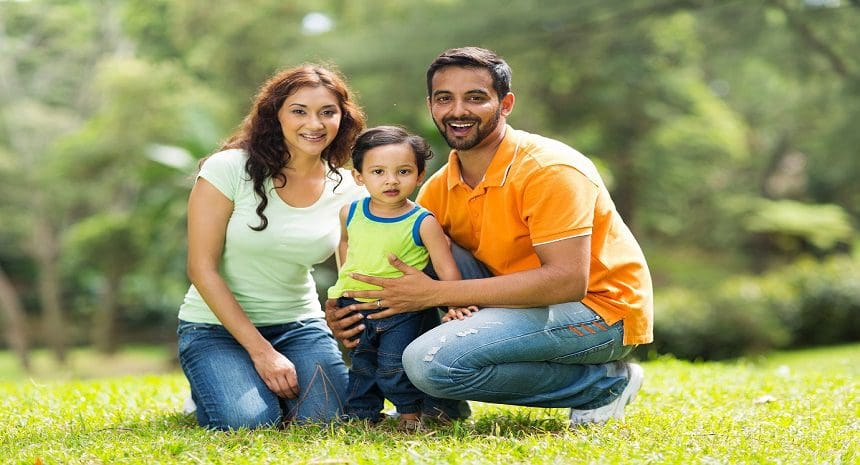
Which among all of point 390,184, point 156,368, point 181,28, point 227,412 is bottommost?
point 156,368

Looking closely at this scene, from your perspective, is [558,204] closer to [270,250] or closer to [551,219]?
[551,219]

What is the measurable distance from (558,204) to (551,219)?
53 mm

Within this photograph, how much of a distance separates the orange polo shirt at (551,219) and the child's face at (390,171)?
0.65ft

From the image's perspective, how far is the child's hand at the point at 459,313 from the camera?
120 inches

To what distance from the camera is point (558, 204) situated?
2.92 meters

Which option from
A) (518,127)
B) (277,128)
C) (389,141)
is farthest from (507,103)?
(518,127)

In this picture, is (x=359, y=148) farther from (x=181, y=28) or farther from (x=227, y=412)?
(x=181, y=28)

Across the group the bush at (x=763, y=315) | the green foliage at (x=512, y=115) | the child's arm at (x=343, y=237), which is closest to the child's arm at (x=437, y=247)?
the child's arm at (x=343, y=237)

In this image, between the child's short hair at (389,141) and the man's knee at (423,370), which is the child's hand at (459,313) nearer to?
the man's knee at (423,370)

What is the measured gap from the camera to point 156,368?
1566cm

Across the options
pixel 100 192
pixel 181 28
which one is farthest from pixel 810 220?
pixel 100 192

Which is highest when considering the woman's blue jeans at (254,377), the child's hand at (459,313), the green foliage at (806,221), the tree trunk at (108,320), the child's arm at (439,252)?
the child's arm at (439,252)

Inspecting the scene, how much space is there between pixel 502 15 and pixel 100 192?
10802 millimetres

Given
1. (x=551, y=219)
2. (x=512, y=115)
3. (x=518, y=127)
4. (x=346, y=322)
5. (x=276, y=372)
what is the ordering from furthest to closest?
(x=518, y=127)
(x=512, y=115)
(x=276, y=372)
(x=346, y=322)
(x=551, y=219)
